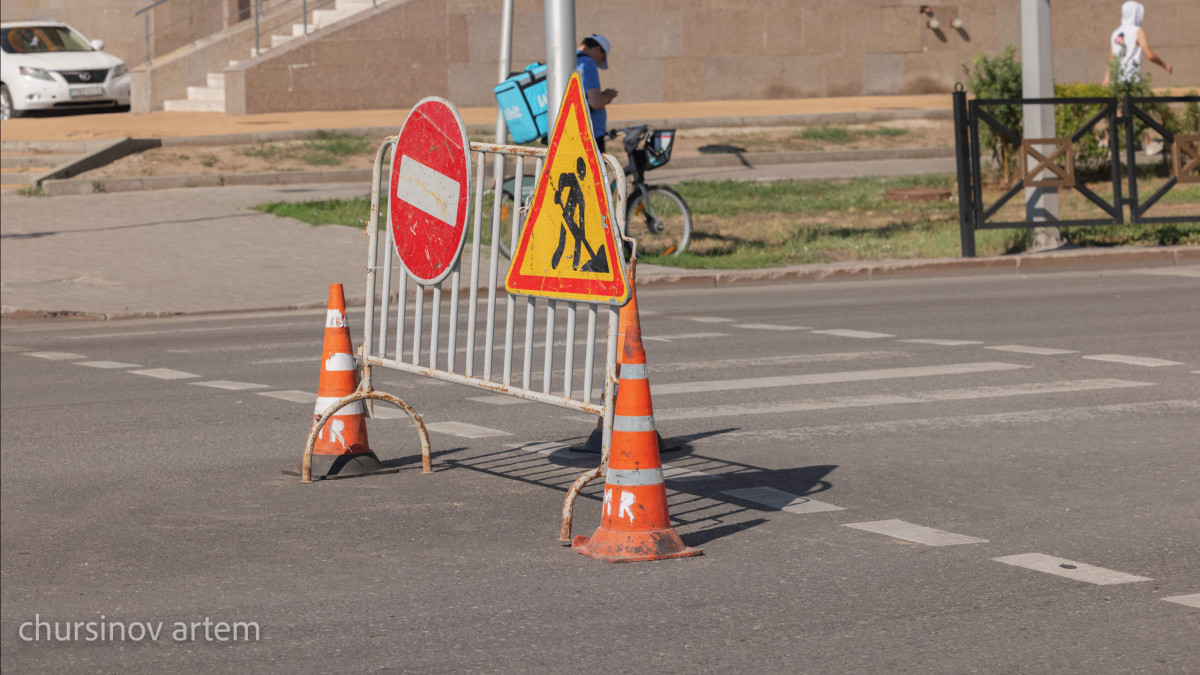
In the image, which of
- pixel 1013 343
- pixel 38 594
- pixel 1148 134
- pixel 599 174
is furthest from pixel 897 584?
pixel 1148 134

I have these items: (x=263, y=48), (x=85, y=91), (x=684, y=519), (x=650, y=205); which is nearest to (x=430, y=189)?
(x=684, y=519)

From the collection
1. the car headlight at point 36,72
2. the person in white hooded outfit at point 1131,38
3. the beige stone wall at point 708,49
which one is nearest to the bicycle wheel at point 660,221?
the person in white hooded outfit at point 1131,38

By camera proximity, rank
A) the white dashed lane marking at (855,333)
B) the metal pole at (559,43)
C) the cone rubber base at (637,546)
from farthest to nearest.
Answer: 1. the white dashed lane marking at (855,333)
2. the metal pole at (559,43)
3. the cone rubber base at (637,546)

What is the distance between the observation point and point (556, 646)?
4828 millimetres

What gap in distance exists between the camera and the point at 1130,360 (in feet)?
33.8

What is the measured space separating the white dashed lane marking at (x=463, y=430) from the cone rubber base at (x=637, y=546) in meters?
2.57

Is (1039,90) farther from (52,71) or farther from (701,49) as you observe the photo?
(52,71)

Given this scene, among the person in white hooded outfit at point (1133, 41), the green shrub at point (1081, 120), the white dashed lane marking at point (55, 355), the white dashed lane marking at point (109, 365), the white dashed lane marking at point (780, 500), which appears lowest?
the white dashed lane marking at point (780, 500)

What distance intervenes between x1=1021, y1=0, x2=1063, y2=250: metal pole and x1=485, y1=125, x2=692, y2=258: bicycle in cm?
361

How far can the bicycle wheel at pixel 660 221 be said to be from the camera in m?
16.7

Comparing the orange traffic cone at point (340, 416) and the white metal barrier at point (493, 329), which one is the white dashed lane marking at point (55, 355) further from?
the orange traffic cone at point (340, 416)

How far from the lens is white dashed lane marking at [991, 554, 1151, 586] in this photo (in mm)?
5418

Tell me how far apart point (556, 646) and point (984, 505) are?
7.95 feet

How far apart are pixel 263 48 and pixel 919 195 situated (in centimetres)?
1644
